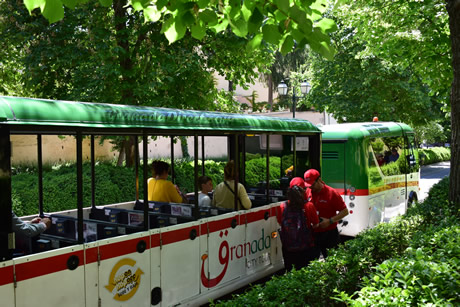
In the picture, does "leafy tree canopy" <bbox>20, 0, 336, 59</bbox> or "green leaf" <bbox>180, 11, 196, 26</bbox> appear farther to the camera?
"green leaf" <bbox>180, 11, 196, 26</bbox>

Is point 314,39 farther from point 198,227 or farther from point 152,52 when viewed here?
point 152,52

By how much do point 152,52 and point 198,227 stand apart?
7.74 m

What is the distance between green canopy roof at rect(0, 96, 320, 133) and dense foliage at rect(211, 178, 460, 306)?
2.23 m

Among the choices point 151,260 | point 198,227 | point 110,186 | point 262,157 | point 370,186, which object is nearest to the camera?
point 151,260

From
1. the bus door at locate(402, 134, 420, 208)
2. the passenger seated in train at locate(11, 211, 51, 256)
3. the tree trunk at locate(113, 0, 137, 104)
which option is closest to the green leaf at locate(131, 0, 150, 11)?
the passenger seated in train at locate(11, 211, 51, 256)

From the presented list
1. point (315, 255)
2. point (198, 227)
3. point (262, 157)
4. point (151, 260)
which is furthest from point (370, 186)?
point (151, 260)

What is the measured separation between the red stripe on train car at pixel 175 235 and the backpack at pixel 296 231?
135cm

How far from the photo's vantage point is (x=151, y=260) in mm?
5434

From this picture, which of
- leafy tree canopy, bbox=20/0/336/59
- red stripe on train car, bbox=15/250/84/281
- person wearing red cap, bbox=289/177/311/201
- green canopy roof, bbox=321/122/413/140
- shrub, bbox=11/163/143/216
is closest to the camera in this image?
red stripe on train car, bbox=15/250/84/281

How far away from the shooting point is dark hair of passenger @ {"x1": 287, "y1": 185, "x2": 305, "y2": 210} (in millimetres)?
6344

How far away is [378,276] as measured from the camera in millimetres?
3584

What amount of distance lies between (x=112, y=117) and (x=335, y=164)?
6.75 m

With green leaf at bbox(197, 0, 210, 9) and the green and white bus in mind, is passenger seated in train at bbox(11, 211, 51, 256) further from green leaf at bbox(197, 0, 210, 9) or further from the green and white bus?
the green and white bus

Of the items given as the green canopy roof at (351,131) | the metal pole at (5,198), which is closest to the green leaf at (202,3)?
the metal pole at (5,198)
